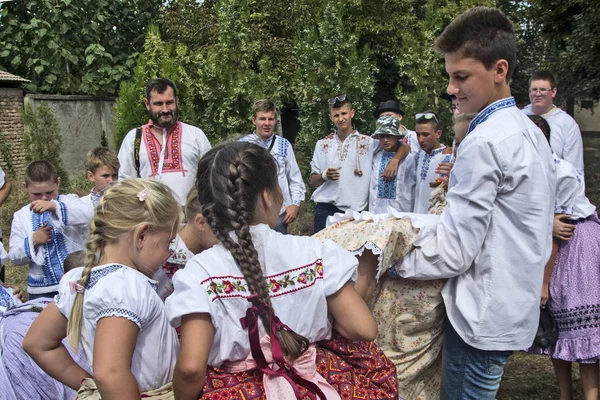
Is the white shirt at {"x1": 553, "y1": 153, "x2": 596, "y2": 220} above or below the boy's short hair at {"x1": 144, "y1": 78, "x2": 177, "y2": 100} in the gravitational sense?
below

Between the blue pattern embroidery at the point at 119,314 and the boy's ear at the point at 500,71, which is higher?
the boy's ear at the point at 500,71

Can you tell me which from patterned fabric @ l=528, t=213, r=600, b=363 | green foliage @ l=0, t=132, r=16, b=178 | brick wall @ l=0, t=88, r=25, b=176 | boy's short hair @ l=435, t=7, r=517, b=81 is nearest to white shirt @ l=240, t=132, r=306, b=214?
patterned fabric @ l=528, t=213, r=600, b=363

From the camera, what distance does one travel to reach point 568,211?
2818mm

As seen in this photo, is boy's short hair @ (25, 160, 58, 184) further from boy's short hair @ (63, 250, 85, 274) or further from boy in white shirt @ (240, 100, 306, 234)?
boy in white shirt @ (240, 100, 306, 234)

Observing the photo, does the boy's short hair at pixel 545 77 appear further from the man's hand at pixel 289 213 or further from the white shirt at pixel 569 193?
the man's hand at pixel 289 213

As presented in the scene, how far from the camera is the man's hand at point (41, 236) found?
11.8 ft

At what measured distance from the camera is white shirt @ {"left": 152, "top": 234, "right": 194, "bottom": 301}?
2.26 metres

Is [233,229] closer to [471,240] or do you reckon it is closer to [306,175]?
[471,240]

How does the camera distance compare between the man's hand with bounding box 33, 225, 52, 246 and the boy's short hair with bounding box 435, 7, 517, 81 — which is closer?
the boy's short hair with bounding box 435, 7, 517, 81

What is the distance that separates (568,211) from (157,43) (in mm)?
10393

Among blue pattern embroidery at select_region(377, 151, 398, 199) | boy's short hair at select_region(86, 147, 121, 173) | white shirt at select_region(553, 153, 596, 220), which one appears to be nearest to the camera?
white shirt at select_region(553, 153, 596, 220)

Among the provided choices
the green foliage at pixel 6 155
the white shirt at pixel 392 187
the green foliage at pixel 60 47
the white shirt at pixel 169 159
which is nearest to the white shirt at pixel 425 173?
the white shirt at pixel 392 187

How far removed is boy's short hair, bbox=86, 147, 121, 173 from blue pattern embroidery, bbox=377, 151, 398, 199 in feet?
7.69

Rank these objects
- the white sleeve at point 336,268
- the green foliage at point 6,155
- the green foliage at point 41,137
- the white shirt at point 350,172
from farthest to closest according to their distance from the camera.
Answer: the green foliage at point 6,155, the green foliage at point 41,137, the white shirt at point 350,172, the white sleeve at point 336,268
